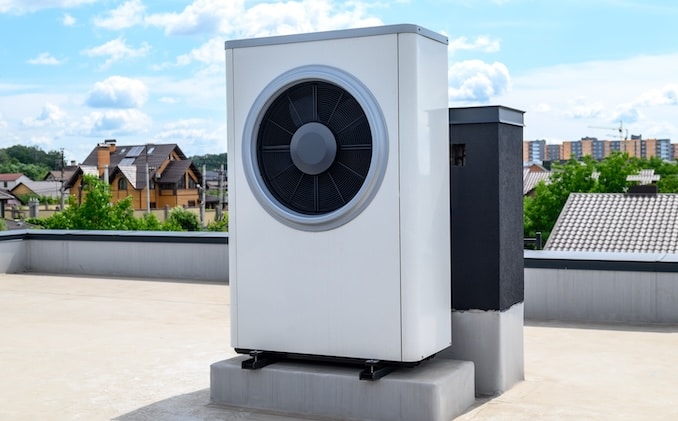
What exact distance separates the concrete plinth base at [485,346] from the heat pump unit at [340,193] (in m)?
Answer: 0.34

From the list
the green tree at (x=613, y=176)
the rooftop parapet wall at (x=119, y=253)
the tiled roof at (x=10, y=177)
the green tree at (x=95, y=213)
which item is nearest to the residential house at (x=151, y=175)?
the green tree at (x=613, y=176)

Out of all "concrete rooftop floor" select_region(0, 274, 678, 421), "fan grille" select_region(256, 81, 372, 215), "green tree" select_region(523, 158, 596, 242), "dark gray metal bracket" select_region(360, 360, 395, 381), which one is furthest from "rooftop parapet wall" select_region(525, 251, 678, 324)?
"green tree" select_region(523, 158, 596, 242)

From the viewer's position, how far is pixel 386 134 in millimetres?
5465

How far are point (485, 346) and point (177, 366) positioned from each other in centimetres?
266

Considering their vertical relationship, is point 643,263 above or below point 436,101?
below

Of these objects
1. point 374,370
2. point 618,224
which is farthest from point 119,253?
point 618,224

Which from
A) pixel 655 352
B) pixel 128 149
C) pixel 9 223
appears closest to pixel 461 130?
pixel 655 352

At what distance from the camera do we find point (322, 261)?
5.70m

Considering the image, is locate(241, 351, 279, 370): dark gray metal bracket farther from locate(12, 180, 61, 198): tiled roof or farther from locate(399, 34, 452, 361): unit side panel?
locate(12, 180, 61, 198): tiled roof

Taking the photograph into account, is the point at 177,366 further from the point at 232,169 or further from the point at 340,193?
the point at 340,193

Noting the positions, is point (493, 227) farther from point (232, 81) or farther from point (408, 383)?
point (232, 81)

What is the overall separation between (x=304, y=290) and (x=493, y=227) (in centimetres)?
146

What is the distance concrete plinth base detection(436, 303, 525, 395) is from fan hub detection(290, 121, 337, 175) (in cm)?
160

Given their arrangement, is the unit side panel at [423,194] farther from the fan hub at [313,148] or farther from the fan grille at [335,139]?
the fan hub at [313,148]
